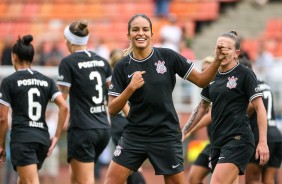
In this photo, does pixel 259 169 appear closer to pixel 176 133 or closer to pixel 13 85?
pixel 176 133

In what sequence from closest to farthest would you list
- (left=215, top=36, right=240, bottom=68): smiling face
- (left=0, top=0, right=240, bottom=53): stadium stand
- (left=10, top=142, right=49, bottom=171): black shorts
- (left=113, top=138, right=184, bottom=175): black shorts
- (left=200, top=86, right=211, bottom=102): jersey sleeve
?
(left=113, top=138, right=184, bottom=175): black shorts, (left=215, top=36, right=240, bottom=68): smiling face, (left=200, top=86, right=211, bottom=102): jersey sleeve, (left=10, top=142, right=49, bottom=171): black shorts, (left=0, top=0, right=240, bottom=53): stadium stand

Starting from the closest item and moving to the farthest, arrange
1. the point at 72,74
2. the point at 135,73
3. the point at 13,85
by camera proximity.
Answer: the point at 135,73
the point at 13,85
the point at 72,74

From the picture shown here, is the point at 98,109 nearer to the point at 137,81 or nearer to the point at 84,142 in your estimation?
the point at 84,142

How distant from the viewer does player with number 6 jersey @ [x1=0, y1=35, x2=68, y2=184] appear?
33.2 ft

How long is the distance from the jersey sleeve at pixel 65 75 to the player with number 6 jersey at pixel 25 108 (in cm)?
45

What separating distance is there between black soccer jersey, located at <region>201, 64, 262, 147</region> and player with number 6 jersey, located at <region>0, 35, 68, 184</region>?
1.90 m

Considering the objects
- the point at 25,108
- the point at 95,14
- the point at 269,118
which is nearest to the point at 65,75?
the point at 25,108

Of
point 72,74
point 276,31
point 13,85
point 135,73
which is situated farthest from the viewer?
point 276,31

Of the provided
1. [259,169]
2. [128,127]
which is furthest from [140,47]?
[259,169]

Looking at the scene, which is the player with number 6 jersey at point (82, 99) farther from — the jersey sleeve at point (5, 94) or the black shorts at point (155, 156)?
the black shorts at point (155, 156)

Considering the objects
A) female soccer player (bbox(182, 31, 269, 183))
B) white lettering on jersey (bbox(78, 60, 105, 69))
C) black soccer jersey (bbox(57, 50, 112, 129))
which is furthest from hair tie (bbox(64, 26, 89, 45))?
female soccer player (bbox(182, 31, 269, 183))

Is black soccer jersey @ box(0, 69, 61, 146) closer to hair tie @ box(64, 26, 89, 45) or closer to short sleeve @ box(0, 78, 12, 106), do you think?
short sleeve @ box(0, 78, 12, 106)

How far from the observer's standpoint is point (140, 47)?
870cm

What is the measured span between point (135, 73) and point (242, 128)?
1602mm
